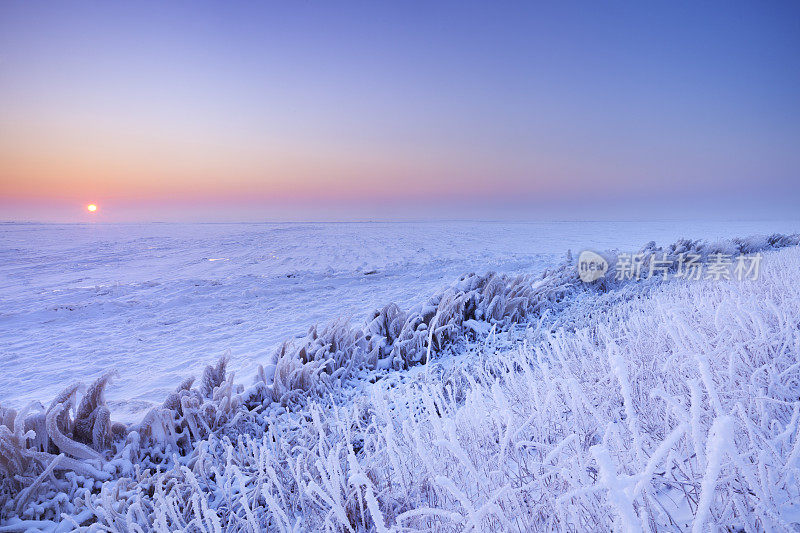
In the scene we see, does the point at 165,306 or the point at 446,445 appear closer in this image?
the point at 446,445

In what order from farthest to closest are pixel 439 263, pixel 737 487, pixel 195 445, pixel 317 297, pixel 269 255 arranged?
pixel 269 255 < pixel 439 263 < pixel 317 297 < pixel 195 445 < pixel 737 487

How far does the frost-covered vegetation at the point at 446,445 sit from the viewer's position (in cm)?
110

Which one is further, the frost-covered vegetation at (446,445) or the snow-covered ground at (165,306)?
the snow-covered ground at (165,306)

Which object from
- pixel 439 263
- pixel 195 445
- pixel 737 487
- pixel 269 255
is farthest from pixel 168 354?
pixel 269 255

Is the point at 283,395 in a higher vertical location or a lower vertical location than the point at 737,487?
lower

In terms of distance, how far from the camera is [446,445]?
106cm

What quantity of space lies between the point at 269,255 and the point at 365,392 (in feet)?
39.0

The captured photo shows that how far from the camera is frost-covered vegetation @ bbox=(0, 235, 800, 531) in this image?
43.1 inches

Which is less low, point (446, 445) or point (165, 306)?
point (446, 445)

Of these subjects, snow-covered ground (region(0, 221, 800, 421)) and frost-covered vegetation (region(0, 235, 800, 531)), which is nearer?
frost-covered vegetation (region(0, 235, 800, 531))

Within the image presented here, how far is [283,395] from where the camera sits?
9.77ft

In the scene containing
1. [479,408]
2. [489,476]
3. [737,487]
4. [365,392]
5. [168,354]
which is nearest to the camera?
[737,487]

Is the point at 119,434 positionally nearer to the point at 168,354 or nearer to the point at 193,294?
the point at 168,354

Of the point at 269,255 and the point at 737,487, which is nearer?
the point at 737,487
